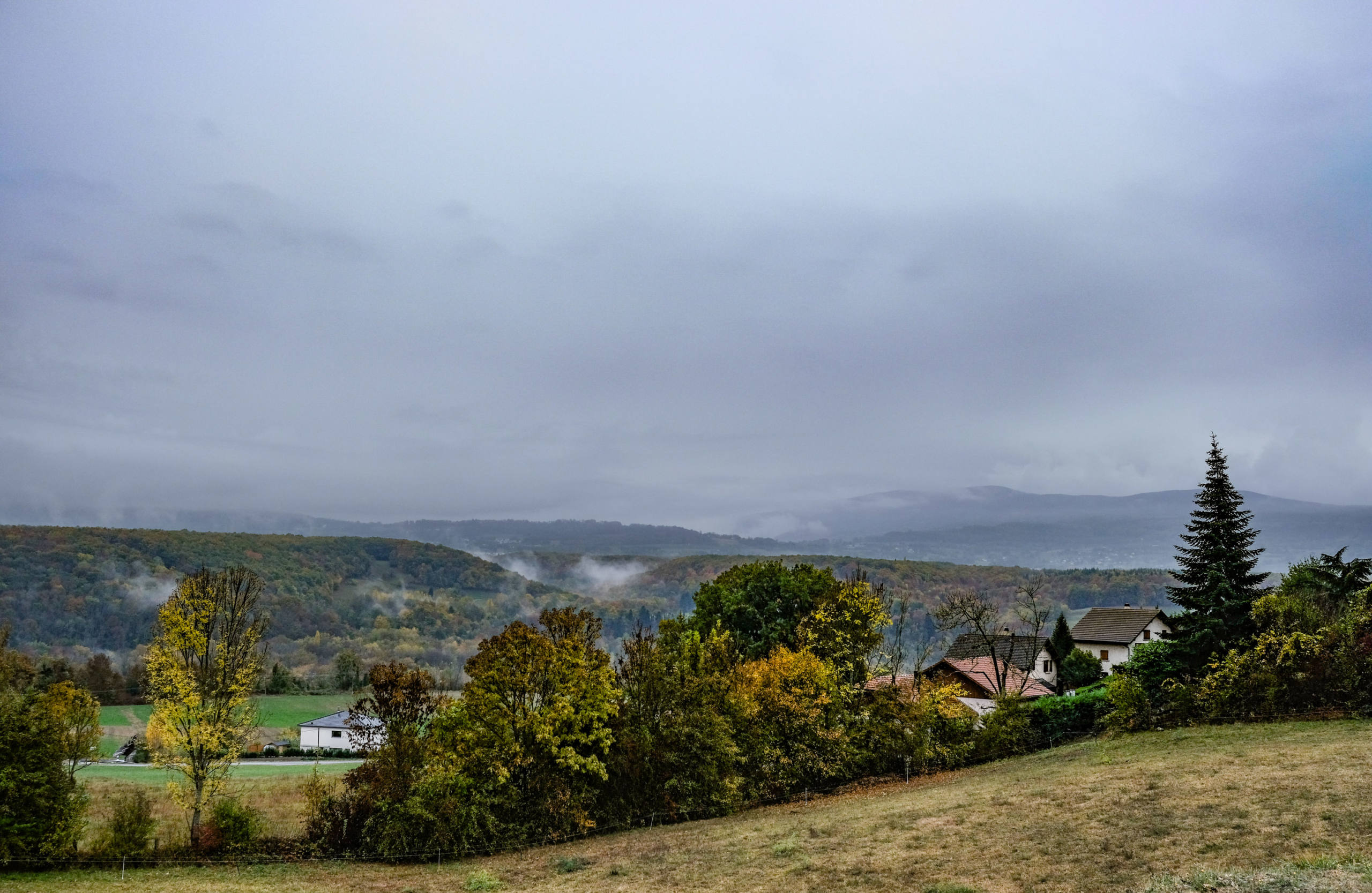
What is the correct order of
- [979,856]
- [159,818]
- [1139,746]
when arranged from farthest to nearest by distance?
[159,818] → [1139,746] → [979,856]

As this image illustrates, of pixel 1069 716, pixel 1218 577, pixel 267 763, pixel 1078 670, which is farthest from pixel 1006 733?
pixel 267 763

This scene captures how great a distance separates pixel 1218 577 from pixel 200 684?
43056 millimetres

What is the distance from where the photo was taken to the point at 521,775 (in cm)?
3366

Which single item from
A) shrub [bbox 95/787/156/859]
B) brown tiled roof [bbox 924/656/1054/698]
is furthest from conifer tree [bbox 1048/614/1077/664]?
shrub [bbox 95/787/156/859]

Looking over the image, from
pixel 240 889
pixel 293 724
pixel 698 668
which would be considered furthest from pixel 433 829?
pixel 293 724

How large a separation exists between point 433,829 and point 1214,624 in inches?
1356

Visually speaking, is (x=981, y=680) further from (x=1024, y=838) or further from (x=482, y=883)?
(x=482, y=883)

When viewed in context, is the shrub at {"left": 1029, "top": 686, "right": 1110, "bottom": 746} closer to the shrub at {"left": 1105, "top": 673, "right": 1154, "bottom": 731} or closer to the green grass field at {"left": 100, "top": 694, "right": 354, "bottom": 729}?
the shrub at {"left": 1105, "top": 673, "right": 1154, "bottom": 731}

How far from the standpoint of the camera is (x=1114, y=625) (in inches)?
3078

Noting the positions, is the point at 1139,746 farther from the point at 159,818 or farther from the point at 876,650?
the point at 159,818

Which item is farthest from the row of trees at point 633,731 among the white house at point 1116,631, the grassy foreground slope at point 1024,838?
the white house at point 1116,631

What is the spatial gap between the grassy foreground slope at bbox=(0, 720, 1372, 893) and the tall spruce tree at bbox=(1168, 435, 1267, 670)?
16.2 feet

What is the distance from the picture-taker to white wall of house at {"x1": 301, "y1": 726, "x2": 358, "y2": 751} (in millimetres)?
79500

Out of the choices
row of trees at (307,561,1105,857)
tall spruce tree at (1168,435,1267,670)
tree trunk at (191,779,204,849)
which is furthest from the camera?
tall spruce tree at (1168,435,1267,670)
